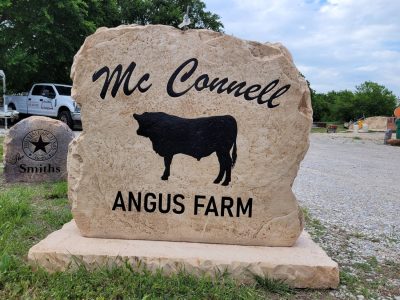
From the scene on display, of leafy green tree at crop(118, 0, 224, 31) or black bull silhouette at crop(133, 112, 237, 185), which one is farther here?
leafy green tree at crop(118, 0, 224, 31)

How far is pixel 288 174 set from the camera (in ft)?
12.3

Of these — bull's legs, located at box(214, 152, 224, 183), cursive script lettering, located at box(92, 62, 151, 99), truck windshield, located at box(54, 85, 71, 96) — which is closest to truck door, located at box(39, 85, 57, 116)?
truck windshield, located at box(54, 85, 71, 96)

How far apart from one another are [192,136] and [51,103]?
15072mm

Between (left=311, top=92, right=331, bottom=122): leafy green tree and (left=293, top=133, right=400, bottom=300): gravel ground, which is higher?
(left=311, top=92, right=331, bottom=122): leafy green tree

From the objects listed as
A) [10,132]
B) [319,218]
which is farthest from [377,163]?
[10,132]

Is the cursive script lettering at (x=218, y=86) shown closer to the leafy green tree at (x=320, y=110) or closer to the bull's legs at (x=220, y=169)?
the bull's legs at (x=220, y=169)

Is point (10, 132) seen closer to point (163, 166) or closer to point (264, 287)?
point (163, 166)

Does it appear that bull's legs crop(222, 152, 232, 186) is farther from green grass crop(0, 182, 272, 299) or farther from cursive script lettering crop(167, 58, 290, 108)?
green grass crop(0, 182, 272, 299)

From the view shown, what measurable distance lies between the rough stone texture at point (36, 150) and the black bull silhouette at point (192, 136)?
369 centimetres


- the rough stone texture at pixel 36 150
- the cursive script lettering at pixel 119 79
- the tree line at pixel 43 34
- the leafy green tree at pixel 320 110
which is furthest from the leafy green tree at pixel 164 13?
the leafy green tree at pixel 320 110

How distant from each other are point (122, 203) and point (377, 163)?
1045 cm

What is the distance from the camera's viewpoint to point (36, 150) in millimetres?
7008

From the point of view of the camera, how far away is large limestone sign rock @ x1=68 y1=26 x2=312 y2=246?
371 cm

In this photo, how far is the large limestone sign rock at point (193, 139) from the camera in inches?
146
